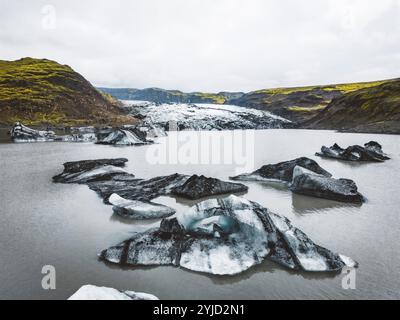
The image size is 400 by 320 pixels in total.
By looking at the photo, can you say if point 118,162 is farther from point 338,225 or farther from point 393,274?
point 393,274

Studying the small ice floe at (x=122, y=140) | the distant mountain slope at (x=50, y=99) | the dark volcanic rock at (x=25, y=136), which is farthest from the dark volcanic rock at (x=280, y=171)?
the distant mountain slope at (x=50, y=99)

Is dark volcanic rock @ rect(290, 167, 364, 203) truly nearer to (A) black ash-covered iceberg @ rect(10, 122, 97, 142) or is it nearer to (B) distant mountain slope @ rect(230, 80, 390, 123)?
(A) black ash-covered iceberg @ rect(10, 122, 97, 142)

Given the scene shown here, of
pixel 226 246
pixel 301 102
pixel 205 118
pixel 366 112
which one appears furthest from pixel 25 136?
pixel 301 102

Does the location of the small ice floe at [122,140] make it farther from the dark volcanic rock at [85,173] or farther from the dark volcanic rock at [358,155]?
the dark volcanic rock at [358,155]

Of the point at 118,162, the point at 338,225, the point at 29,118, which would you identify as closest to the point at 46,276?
the point at 338,225

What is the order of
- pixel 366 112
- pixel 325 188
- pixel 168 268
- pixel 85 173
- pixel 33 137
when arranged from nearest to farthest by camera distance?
pixel 168 268
pixel 325 188
pixel 85 173
pixel 33 137
pixel 366 112

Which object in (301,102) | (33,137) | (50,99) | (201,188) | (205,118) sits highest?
(301,102)

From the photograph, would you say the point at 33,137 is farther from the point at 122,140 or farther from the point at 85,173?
the point at 85,173
